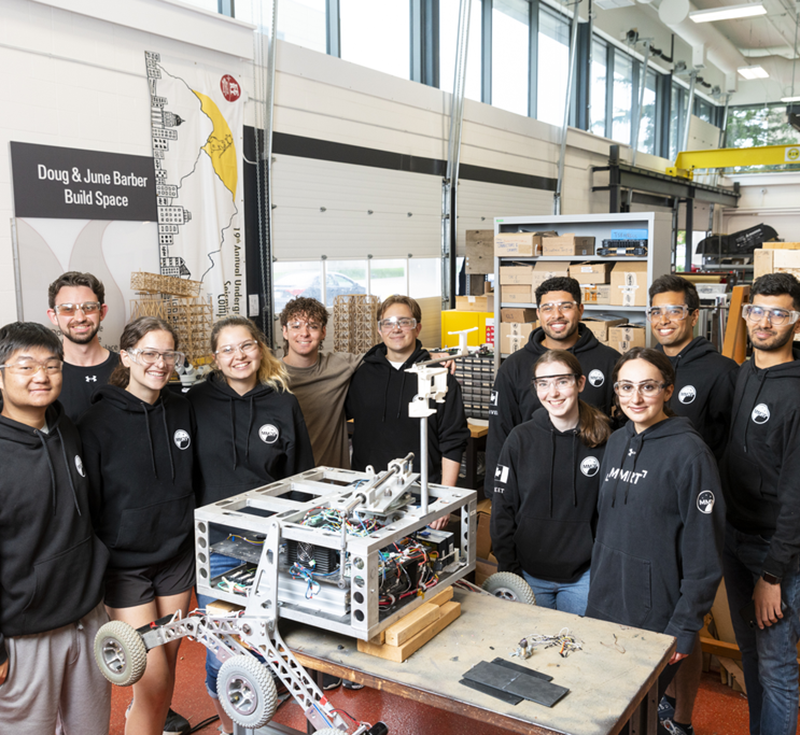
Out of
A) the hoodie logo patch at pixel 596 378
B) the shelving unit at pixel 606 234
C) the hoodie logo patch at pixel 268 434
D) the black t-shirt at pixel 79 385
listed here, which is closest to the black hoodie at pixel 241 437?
the hoodie logo patch at pixel 268 434

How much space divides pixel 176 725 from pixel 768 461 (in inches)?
97.4

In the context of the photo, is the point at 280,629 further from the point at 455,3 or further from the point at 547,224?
the point at 455,3

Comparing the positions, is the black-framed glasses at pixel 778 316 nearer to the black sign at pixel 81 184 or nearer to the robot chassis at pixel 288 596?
the robot chassis at pixel 288 596

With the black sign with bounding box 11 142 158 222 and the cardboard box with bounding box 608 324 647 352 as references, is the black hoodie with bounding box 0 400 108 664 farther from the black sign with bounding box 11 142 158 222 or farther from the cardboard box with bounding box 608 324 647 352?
the cardboard box with bounding box 608 324 647 352

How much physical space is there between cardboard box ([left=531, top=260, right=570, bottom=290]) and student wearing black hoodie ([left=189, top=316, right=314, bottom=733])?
3.84 m

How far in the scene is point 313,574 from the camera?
174 cm

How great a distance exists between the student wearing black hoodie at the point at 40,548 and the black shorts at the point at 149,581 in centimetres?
14

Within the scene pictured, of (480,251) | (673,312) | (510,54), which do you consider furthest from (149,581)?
(510,54)

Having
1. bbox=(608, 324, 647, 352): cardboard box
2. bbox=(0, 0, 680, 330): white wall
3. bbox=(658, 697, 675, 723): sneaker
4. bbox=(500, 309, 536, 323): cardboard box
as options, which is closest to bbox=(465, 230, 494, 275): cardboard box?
bbox=(0, 0, 680, 330): white wall

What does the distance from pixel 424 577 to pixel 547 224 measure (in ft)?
16.7

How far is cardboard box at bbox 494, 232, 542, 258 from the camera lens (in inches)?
240

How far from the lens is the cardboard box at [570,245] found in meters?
5.96

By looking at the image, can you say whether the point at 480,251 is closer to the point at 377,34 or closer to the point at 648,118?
the point at 377,34

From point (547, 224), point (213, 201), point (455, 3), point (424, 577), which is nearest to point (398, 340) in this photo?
point (424, 577)
